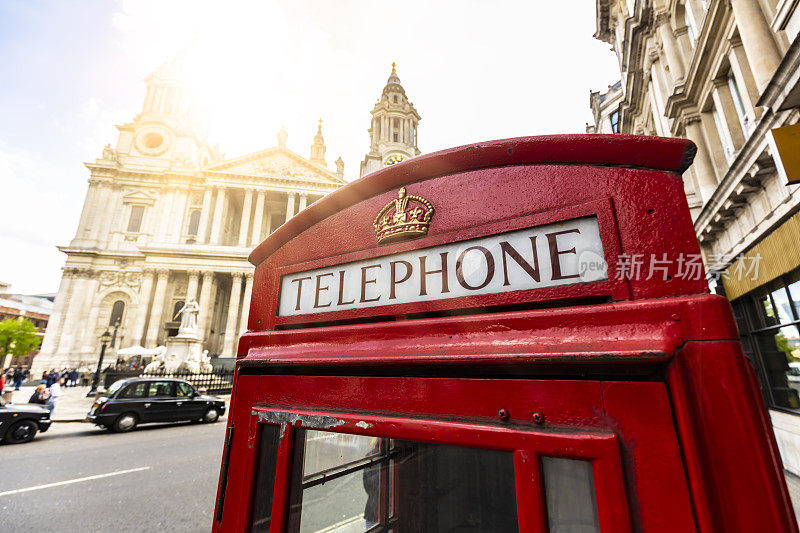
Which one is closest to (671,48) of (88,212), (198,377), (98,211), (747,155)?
(747,155)

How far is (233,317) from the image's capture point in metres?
28.9

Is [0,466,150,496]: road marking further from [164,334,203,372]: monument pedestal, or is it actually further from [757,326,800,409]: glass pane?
[164,334,203,372]: monument pedestal

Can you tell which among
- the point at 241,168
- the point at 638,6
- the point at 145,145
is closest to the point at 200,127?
the point at 145,145

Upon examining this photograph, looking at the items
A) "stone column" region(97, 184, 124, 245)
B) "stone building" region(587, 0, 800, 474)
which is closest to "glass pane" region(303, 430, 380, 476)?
"stone building" region(587, 0, 800, 474)

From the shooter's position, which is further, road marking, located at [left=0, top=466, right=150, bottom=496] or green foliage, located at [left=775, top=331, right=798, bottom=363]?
green foliage, located at [left=775, top=331, right=798, bottom=363]

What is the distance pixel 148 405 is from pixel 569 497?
38.7 ft

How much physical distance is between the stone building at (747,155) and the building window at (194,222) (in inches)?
1447

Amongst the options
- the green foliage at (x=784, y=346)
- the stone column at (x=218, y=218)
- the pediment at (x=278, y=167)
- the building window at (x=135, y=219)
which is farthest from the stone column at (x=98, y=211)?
the green foliage at (x=784, y=346)

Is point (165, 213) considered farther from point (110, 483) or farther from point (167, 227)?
point (110, 483)

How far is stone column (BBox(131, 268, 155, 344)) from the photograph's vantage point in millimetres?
28344

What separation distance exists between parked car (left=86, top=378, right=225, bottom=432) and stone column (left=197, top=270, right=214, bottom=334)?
20.0 meters

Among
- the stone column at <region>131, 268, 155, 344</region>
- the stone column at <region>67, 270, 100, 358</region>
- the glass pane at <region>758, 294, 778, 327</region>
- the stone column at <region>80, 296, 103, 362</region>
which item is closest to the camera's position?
the glass pane at <region>758, 294, 778, 327</region>

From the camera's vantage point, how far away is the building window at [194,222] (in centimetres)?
3528

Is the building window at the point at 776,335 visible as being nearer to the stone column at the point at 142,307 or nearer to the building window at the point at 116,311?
the stone column at the point at 142,307
